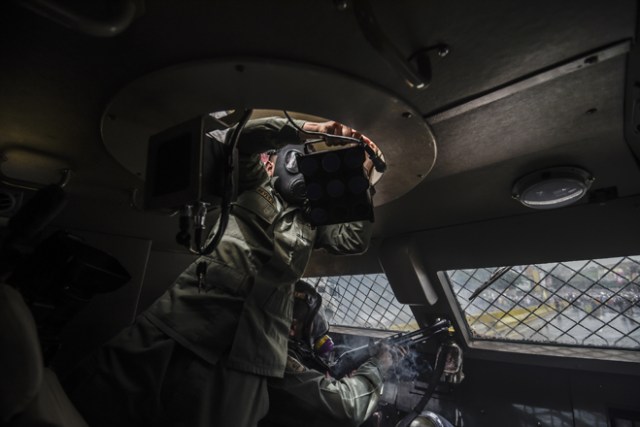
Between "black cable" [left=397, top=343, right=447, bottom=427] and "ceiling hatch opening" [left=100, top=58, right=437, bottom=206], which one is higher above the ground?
"ceiling hatch opening" [left=100, top=58, right=437, bottom=206]

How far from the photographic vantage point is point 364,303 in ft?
11.1

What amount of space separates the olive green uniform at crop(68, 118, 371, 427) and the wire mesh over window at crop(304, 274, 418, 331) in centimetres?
164

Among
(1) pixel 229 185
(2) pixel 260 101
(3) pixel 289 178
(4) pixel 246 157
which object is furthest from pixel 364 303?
(2) pixel 260 101

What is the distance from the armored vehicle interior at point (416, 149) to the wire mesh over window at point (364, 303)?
553 millimetres

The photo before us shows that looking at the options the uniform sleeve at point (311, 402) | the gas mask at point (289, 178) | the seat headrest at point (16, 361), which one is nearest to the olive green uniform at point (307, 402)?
the uniform sleeve at point (311, 402)

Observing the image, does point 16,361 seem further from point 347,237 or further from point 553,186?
point 553,186

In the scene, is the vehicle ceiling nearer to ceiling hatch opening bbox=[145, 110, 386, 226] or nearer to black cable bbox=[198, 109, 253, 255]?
ceiling hatch opening bbox=[145, 110, 386, 226]

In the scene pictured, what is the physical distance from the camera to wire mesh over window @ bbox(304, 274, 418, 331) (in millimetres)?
3090

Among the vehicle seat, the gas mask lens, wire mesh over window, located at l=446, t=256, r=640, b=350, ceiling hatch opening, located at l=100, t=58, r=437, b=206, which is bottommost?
the vehicle seat

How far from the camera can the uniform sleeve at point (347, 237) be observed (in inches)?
75.4

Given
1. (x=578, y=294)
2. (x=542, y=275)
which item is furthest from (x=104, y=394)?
(x=578, y=294)

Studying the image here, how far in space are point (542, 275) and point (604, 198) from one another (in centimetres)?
89

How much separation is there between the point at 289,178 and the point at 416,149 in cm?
71

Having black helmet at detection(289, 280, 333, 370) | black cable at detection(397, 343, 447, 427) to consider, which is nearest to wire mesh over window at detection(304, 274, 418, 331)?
black cable at detection(397, 343, 447, 427)
